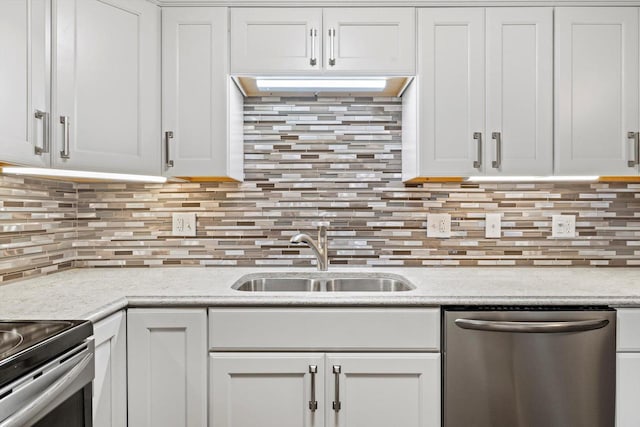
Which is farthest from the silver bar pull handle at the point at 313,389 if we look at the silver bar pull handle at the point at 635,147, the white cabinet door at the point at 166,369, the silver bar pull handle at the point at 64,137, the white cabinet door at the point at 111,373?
the silver bar pull handle at the point at 635,147

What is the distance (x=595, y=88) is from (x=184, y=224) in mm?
1993

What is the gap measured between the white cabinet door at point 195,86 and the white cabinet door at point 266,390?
0.83m

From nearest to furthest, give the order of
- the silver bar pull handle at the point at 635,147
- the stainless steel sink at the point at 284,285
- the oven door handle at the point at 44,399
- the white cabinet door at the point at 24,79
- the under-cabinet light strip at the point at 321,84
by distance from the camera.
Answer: the oven door handle at the point at 44,399 → the white cabinet door at the point at 24,79 → the silver bar pull handle at the point at 635,147 → the under-cabinet light strip at the point at 321,84 → the stainless steel sink at the point at 284,285

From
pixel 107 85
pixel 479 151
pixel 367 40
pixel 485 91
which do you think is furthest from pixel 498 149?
pixel 107 85

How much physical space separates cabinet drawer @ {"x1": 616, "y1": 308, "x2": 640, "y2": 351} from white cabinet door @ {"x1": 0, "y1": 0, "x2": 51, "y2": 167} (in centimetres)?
208

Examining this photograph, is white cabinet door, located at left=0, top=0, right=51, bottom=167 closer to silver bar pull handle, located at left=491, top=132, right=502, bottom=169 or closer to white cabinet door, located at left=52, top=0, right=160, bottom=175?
white cabinet door, located at left=52, top=0, right=160, bottom=175

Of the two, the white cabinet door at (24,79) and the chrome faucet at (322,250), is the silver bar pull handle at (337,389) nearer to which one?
the chrome faucet at (322,250)

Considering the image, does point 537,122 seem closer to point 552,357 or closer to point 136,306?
point 552,357

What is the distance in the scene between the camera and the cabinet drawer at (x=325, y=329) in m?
1.45

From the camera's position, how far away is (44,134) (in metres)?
1.40

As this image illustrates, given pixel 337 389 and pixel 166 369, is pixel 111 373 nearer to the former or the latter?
pixel 166 369

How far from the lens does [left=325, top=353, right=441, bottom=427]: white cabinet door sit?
1445 mm

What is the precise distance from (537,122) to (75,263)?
2297mm

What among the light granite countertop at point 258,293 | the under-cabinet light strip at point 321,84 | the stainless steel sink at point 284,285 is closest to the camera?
the light granite countertop at point 258,293
